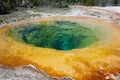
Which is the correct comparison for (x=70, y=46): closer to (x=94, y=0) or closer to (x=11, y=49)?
(x=11, y=49)

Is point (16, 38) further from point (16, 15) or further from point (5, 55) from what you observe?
point (16, 15)

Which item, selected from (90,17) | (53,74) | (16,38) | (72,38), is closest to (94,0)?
(90,17)

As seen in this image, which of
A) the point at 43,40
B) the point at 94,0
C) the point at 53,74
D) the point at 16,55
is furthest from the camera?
the point at 94,0

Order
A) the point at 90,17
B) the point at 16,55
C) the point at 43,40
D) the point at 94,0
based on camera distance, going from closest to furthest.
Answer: the point at 16,55 < the point at 43,40 < the point at 90,17 < the point at 94,0

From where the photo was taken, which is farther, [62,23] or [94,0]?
[94,0]

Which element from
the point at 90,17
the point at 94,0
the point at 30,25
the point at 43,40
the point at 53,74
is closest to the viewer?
the point at 53,74

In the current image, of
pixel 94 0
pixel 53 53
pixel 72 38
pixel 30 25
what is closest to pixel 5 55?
pixel 53 53
